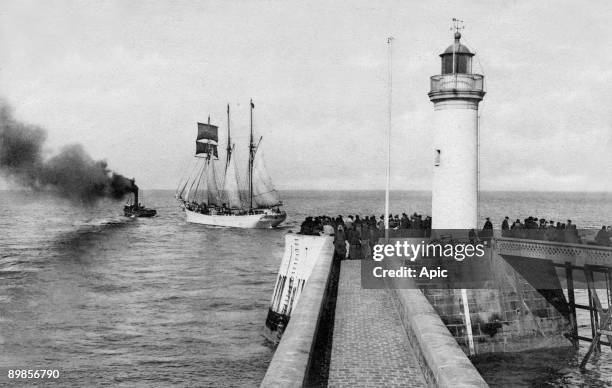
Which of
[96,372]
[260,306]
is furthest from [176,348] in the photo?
[260,306]

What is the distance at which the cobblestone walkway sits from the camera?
11.0 m

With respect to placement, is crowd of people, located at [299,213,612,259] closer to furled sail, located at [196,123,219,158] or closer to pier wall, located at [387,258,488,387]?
pier wall, located at [387,258,488,387]

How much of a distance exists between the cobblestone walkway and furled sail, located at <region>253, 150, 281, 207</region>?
79443 mm

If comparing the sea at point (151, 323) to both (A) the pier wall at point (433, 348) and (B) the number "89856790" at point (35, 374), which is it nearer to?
(B) the number "89856790" at point (35, 374)

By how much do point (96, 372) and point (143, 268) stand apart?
30702mm

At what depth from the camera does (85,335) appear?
3103 centimetres

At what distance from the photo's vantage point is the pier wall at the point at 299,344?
9.22 metres

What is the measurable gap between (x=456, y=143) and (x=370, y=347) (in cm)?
1301

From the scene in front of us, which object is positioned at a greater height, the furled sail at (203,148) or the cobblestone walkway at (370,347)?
the furled sail at (203,148)

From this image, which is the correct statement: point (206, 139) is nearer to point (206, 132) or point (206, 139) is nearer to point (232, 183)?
point (206, 132)

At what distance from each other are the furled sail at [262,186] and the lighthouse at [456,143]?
73.1m

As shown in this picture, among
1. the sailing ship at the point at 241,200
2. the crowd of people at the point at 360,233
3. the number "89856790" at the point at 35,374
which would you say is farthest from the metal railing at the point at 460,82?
the sailing ship at the point at 241,200

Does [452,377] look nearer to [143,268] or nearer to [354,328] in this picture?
[354,328]

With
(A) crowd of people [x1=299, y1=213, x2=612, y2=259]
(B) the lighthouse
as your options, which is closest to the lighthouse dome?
(B) the lighthouse
